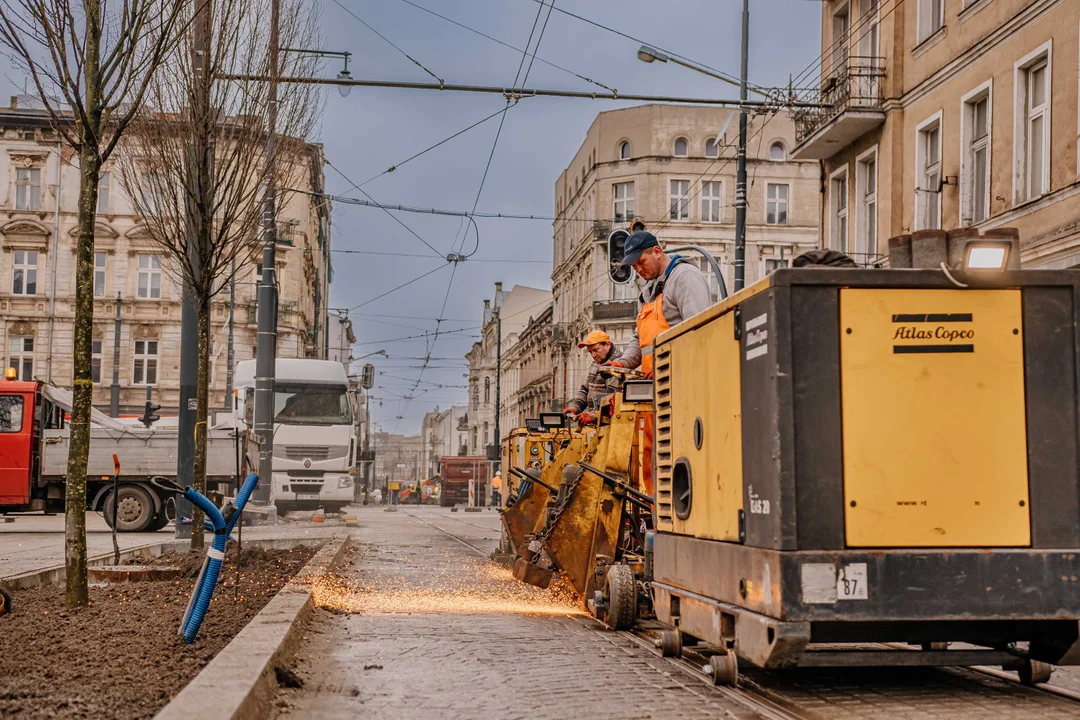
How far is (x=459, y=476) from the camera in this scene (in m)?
69.6

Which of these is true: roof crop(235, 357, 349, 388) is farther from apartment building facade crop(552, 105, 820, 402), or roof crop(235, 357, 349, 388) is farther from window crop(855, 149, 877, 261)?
apartment building facade crop(552, 105, 820, 402)

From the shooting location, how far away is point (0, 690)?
5.59m

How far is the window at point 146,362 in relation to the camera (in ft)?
192

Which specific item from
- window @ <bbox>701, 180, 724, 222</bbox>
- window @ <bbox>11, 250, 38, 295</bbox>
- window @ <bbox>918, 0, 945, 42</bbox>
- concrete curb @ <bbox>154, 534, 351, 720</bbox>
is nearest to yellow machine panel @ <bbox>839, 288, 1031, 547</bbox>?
concrete curb @ <bbox>154, 534, 351, 720</bbox>

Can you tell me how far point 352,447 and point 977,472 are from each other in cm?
2732

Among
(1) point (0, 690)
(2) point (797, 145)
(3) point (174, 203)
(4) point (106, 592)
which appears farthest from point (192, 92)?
(2) point (797, 145)

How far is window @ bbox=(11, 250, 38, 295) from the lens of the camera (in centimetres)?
5845

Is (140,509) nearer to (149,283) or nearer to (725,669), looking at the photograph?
(725,669)

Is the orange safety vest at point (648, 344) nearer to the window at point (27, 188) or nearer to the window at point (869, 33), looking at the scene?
the window at point (869, 33)

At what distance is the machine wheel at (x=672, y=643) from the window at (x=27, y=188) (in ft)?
188

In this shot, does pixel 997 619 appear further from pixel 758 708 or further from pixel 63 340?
pixel 63 340

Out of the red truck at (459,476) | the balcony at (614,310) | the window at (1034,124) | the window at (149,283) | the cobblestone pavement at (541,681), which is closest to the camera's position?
the cobblestone pavement at (541,681)

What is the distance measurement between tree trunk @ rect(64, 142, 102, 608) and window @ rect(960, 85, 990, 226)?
1580cm

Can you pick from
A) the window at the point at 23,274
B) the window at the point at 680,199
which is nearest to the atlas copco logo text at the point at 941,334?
the window at the point at 680,199
